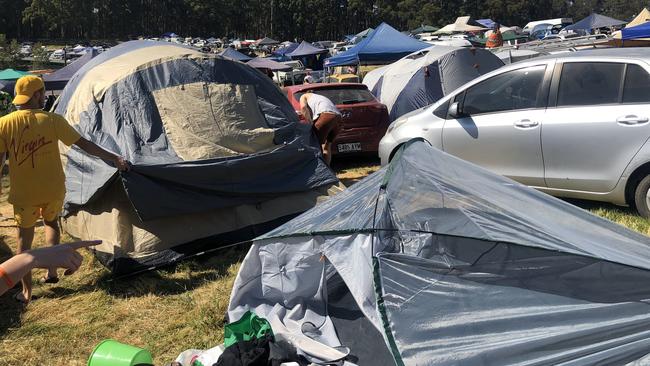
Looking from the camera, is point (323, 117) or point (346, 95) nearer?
point (323, 117)

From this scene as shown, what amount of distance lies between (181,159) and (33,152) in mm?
1304

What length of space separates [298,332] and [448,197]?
130 centimetres

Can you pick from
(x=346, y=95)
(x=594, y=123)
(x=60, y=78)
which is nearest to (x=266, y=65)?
(x=60, y=78)

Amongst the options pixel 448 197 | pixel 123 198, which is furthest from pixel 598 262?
pixel 123 198

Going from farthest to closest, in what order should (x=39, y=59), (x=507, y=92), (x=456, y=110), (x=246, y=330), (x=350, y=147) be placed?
(x=39, y=59) → (x=350, y=147) → (x=456, y=110) → (x=507, y=92) → (x=246, y=330)

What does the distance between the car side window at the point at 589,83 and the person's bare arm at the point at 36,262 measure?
5005 mm

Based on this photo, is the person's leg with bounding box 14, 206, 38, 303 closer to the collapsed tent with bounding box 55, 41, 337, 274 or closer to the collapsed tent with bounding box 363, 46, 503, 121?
the collapsed tent with bounding box 55, 41, 337, 274

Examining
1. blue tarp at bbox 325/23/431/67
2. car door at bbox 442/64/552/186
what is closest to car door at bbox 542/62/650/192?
car door at bbox 442/64/552/186

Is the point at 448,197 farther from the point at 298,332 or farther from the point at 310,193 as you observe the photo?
the point at 310,193

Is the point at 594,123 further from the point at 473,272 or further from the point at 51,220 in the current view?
the point at 51,220

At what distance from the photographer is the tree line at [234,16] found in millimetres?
77000

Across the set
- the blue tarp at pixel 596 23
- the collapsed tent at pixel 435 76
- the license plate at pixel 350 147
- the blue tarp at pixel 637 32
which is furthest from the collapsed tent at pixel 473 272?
the blue tarp at pixel 596 23

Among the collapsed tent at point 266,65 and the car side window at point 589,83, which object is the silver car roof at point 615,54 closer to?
the car side window at point 589,83

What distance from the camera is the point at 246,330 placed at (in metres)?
3.44
